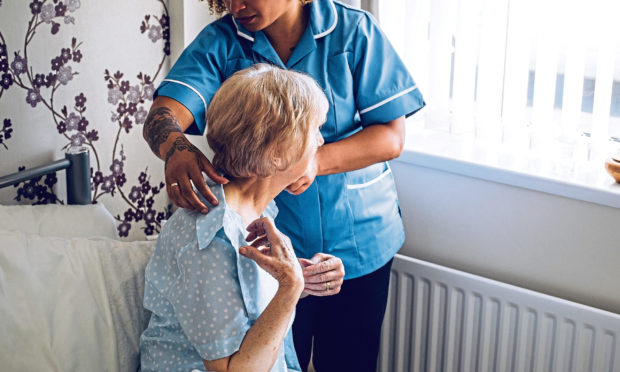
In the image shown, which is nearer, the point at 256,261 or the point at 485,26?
the point at 256,261

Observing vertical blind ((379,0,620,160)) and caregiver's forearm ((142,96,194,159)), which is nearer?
caregiver's forearm ((142,96,194,159))

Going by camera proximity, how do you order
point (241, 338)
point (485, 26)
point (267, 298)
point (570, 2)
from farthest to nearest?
point (485, 26), point (570, 2), point (267, 298), point (241, 338)

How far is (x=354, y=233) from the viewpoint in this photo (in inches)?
72.2

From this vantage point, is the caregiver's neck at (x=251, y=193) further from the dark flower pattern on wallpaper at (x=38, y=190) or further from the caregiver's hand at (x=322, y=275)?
the dark flower pattern on wallpaper at (x=38, y=190)

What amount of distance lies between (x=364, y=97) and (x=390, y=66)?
4.1 inches

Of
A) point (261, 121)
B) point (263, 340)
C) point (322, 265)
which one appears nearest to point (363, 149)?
point (322, 265)

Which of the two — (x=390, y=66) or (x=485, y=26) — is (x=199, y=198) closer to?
(x=390, y=66)

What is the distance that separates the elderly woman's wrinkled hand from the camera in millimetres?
1310

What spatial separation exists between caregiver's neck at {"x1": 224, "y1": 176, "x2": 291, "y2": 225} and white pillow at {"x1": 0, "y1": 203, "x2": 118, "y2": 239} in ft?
1.85

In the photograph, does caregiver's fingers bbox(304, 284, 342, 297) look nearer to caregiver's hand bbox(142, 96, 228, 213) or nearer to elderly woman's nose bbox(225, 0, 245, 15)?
caregiver's hand bbox(142, 96, 228, 213)

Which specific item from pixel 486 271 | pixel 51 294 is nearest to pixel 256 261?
pixel 51 294

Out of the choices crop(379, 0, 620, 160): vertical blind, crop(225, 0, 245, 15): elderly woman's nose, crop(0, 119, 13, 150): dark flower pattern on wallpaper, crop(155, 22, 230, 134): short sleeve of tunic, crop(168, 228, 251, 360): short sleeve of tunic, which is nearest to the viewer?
crop(168, 228, 251, 360): short sleeve of tunic

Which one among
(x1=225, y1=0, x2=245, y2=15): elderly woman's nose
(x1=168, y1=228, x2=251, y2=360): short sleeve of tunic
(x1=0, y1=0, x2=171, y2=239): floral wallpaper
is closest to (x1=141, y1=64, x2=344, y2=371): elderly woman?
(x1=168, y1=228, x2=251, y2=360): short sleeve of tunic

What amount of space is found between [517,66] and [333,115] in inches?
25.9
